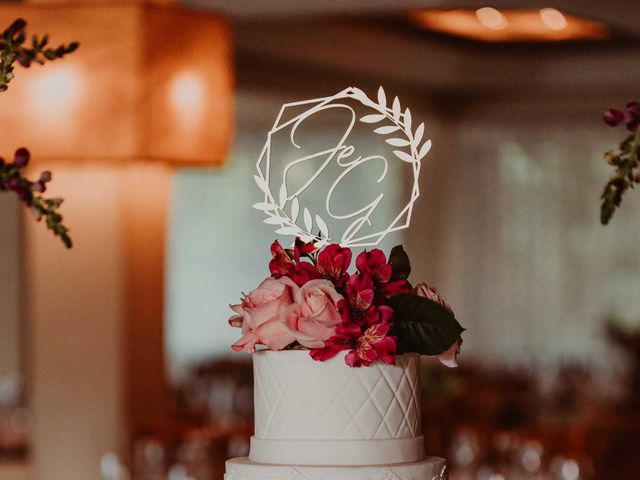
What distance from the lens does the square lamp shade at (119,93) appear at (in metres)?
5.06

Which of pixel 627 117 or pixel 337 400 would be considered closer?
pixel 627 117

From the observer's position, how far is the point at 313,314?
6.47 ft

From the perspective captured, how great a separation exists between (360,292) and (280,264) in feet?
0.48

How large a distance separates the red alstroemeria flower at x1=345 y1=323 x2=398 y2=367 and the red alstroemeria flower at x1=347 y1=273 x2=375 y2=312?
0.04 metres

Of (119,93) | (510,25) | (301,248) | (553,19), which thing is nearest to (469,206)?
(510,25)

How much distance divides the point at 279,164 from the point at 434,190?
1602 millimetres

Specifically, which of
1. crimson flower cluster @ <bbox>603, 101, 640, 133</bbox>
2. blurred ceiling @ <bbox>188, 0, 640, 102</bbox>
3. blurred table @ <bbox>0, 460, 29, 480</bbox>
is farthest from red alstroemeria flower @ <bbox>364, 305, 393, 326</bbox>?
blurred ceiling @ <bbox>188, 0, 640, 102</bbox>

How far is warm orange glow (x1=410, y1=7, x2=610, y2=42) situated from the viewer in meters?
9.96

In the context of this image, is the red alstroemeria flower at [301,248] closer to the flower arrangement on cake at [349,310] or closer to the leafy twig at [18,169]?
the flower arrangement on cake at [349,310]

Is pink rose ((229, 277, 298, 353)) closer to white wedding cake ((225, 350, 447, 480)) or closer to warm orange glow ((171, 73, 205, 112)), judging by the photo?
white wedding cake ((225, 350, 447, 480))

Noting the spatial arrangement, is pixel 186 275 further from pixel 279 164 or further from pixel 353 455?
pixel 353 455

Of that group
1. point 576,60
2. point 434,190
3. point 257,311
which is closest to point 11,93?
point 257,311

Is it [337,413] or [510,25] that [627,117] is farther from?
[510,25]

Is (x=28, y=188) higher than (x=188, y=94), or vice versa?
(x=188, y=94)
